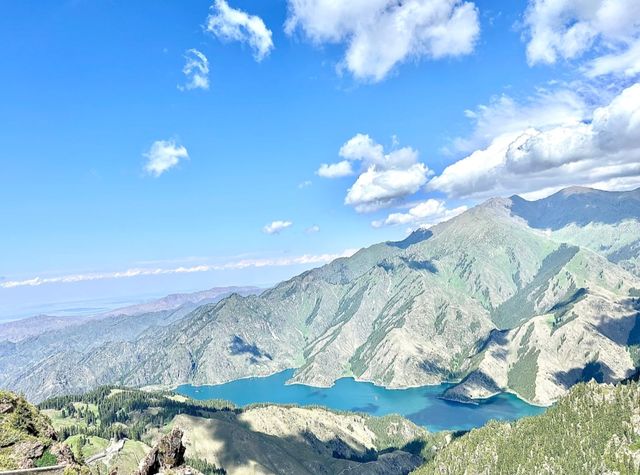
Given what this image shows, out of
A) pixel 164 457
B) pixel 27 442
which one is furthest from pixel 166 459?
pixel 27 442

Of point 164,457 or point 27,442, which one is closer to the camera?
point 164,457

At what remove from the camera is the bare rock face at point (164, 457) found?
131 feet

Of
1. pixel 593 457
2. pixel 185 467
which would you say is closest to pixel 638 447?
pixel 593 457

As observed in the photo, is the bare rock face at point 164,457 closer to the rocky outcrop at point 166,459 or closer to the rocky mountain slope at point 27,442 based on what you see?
the rocky outcrop at point 166,459

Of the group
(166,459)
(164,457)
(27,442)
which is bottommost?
(166,459)

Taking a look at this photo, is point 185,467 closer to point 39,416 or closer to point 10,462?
point 10,462

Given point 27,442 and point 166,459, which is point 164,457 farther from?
point 27,442

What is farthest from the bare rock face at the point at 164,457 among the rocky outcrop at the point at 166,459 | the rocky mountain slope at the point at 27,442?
the rocky mountain slope at the point at 27,442

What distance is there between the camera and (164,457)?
136ft

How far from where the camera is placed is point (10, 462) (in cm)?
4394

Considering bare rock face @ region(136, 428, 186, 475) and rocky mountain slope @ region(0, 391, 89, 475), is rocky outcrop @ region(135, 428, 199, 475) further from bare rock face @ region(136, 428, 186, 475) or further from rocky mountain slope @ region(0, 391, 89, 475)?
rocky mountain slope @ region(0, 391, 89, 475)

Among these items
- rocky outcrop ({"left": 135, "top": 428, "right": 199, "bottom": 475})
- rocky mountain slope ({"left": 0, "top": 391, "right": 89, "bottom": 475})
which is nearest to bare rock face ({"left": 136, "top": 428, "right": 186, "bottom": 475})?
rocky outcrop ({"left": 135, "top": 428, "right": 199, "bottom": 475})

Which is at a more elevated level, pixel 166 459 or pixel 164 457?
pixel 164 457

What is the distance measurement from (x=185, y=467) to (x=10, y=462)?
18712 mm
